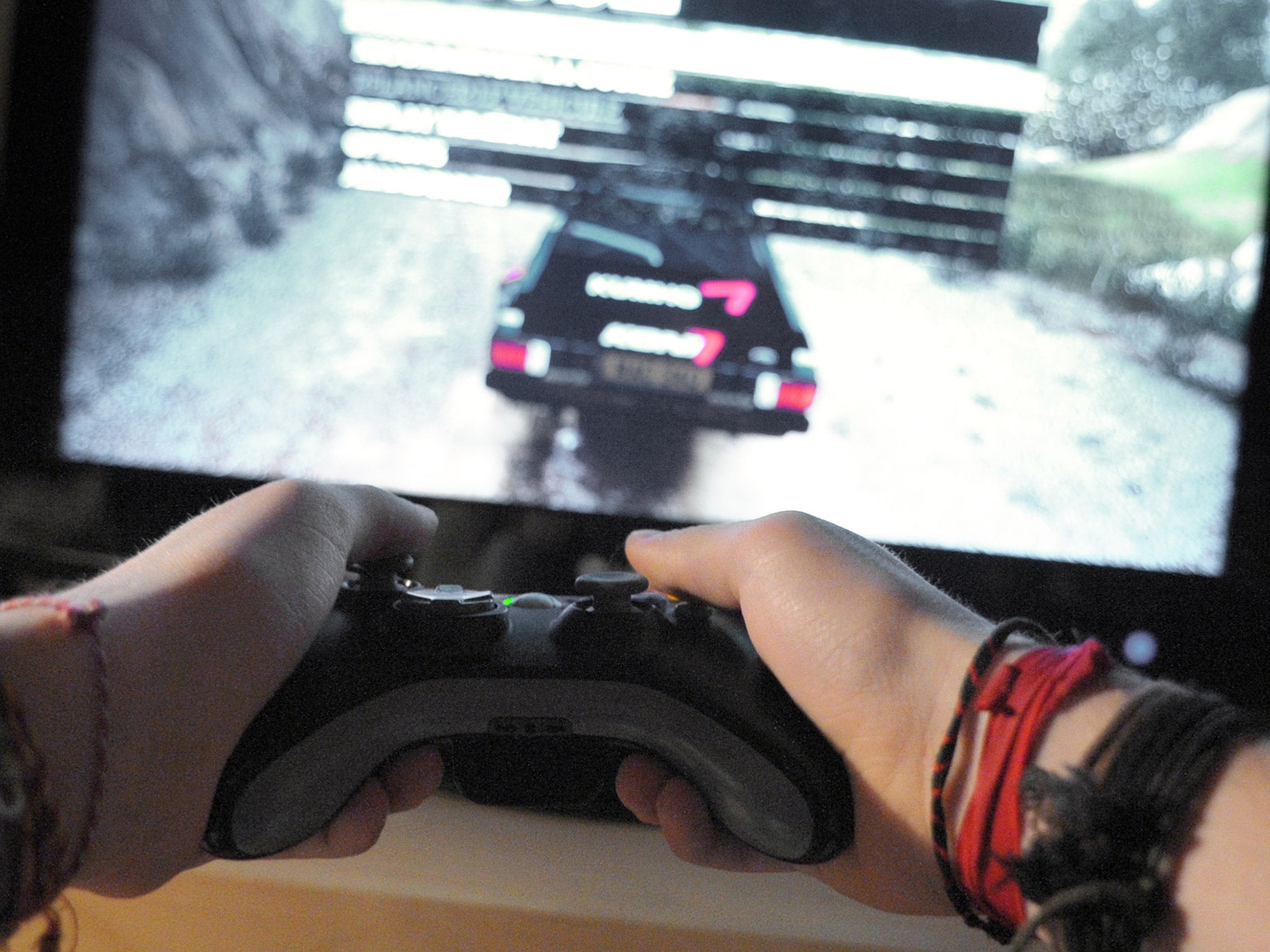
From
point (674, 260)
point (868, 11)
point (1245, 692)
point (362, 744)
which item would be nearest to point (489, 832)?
point (362, 744)

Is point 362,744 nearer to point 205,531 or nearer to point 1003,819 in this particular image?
point 205,531

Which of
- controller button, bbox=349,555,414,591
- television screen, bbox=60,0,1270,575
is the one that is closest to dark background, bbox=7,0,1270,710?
television screen, bbox=60,0,1270,575

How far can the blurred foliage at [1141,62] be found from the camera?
2.50 ft

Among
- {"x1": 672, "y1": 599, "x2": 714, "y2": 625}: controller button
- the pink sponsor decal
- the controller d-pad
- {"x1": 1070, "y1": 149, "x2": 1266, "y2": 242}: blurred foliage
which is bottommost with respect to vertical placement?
the controller d-pad

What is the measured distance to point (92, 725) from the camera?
30 cm

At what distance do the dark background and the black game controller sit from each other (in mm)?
325

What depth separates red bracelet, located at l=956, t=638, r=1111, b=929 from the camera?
31 centimetres

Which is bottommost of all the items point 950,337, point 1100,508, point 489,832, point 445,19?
point 489,832

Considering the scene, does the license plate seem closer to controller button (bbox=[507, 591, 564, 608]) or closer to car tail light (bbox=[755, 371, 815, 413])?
car tail light (bbox=[755, 371, 815, 413])

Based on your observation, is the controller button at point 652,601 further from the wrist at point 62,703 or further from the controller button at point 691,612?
the wrist at point 62,703

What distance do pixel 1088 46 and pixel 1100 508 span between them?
1.31 ft

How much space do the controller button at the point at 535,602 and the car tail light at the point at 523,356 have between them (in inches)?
13.7

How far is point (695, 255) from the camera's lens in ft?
2.58

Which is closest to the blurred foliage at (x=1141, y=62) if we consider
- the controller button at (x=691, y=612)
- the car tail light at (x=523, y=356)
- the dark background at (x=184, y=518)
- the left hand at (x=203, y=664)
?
the dark background at (x=184, y=518)
